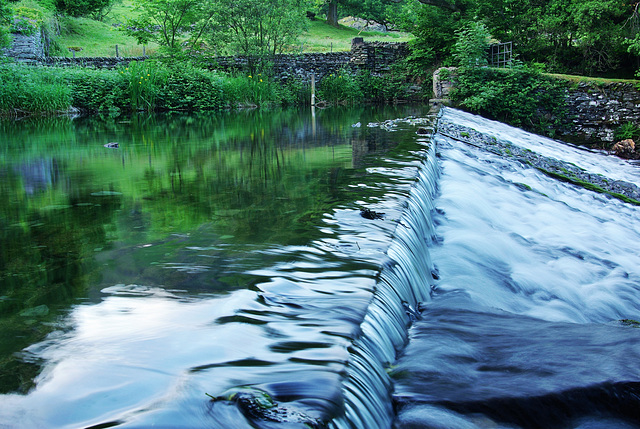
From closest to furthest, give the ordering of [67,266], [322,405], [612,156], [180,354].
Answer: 1. [322,405]
2. [180,354]
3. [67,266]
4. [612,156]

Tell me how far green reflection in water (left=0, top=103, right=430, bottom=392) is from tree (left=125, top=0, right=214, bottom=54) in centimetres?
1687

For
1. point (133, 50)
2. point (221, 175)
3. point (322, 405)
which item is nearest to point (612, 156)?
point (221, 175)

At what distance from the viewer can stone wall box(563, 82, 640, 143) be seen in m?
14.6

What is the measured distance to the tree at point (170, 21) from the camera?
22094mm

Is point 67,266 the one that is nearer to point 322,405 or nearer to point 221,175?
point 322,405

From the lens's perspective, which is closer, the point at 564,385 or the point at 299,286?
the point at 564,385

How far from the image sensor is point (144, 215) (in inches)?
135

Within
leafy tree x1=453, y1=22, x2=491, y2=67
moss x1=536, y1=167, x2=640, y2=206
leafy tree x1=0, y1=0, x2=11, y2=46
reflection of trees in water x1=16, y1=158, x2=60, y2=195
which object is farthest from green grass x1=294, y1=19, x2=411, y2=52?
reflection of trees in water x1=16, y1=158, x2=60, y2=195

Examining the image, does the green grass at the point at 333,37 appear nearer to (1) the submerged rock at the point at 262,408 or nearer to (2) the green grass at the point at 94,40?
(2) the green grass at the point at 94,40

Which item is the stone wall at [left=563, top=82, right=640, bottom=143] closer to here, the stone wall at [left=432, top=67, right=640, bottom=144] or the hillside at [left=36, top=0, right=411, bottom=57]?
the stone wall at [left=432, top=67, right=640, bottom=144]

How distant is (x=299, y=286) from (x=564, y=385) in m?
1.07

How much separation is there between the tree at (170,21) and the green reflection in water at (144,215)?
16.9m

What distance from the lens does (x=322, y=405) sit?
4.41 ft

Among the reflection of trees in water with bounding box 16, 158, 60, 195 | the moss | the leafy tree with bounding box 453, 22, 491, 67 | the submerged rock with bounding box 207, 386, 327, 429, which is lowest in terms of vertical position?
the moss
